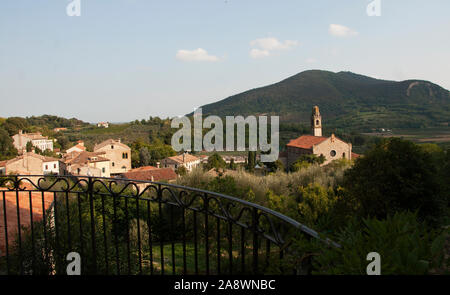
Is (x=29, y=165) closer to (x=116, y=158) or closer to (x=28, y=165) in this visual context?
(x=28, y=165)

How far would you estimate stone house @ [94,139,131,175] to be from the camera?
127ft

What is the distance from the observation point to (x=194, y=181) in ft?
A: 40.4

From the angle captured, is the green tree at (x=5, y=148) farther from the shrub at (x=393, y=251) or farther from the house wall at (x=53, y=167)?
the shrub at (x=393, y=251)

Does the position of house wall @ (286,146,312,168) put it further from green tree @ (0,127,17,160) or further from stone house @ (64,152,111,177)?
green tree @ (0,127,17,160)

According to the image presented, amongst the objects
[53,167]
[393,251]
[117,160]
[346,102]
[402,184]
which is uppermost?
[346,102]

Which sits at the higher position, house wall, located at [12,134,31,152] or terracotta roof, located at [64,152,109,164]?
house wall, located at [12,134,31,152]

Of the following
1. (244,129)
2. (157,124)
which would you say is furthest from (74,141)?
(244,129)

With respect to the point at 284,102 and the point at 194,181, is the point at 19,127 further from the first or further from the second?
the point at 284,102

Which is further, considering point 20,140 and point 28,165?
point 20,140

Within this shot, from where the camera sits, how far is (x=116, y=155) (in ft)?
129

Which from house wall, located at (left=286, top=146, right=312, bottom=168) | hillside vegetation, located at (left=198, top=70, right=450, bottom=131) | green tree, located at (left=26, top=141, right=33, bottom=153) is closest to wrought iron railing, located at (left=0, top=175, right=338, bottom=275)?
house wall, located at (left=286, top=146, right=312, bottom=168)

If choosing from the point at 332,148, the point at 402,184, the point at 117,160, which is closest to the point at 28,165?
the point at 117,160

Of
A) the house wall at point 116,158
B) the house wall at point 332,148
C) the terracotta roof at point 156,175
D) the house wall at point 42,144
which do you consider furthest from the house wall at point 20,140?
the house wall at point 332,148

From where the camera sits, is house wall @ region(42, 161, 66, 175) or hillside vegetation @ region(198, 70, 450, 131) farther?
hillside vegetation @ region(198, 70, 450, 131)
